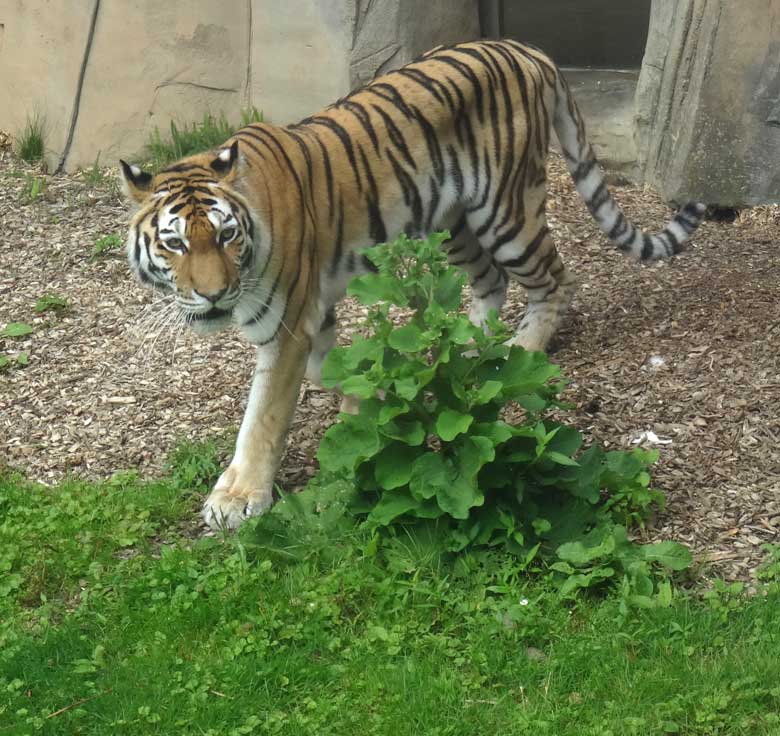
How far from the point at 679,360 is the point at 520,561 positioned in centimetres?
158

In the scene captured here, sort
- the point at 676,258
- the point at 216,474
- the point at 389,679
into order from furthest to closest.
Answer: the point at 676,258 < the point at 216,474 < the point at 389,679

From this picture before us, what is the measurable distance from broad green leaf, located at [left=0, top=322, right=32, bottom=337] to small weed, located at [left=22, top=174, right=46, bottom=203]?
168cm

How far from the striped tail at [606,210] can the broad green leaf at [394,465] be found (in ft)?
7.03

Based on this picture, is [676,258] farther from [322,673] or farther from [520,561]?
[322,673]

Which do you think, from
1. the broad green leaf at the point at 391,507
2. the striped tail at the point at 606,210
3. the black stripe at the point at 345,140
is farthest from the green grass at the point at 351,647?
the striped tail at the point at 606,210

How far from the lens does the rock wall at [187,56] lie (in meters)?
7.25

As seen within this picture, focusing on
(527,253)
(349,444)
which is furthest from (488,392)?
(527,253)

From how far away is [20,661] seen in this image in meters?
3.76

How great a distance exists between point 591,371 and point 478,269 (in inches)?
30.8

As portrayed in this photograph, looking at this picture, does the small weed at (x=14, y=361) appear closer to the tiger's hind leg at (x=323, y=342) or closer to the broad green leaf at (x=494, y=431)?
the tiger's hind leg at (x=323, y=342)

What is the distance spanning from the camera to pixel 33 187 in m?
7.67

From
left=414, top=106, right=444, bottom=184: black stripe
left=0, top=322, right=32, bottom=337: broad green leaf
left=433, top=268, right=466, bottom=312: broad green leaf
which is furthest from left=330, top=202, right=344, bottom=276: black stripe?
left=0, top=322, right=32, bottom=337: broad green leaf

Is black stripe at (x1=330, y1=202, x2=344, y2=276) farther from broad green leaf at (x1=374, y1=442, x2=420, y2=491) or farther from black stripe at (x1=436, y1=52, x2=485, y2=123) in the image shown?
broad green leaf at (x1=374, y1=442, x2=420, y2=491)

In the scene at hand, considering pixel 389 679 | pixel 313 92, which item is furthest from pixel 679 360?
pixel 313 92
